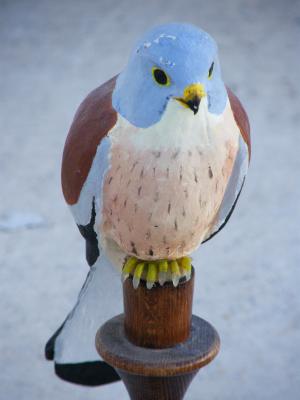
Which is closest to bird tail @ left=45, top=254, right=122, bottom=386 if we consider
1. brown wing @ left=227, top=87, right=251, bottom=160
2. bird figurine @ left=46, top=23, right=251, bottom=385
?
bird figurine @ left=46, top=23, right=251, bottom=385

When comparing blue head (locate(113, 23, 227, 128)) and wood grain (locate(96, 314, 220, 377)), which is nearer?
blue head (locate(113, 23, 227, 128))

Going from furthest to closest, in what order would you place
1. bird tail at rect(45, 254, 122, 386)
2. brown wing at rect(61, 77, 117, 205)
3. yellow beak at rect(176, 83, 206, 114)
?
bird tail at rect(45, 254, 122, 386) → brown wing at rect(61, 77, 117, 205) → yellow beak at rect(176, 83, 206, 114)

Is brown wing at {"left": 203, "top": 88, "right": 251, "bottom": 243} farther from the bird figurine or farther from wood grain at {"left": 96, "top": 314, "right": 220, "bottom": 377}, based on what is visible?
wood grain at {"left": 96, "top": 314, "right": 220, "bottom": 377}

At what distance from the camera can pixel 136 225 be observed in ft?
3.87

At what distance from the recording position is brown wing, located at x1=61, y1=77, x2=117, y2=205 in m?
1.17

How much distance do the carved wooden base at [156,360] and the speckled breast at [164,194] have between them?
0.43ft

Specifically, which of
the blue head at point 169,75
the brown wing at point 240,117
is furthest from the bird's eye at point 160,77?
the brown wing at point 240,117

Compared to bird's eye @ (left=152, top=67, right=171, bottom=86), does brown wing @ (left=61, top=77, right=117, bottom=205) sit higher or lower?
lower

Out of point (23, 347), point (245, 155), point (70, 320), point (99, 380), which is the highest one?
point (245, 155)

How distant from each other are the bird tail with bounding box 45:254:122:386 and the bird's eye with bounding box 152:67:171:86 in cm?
34

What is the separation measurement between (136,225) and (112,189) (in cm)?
6

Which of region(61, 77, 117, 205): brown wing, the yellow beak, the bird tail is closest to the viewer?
the yellow beak

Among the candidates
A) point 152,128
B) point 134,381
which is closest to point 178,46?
point 152,128

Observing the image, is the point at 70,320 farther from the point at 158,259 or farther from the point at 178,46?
the point at 178,46
